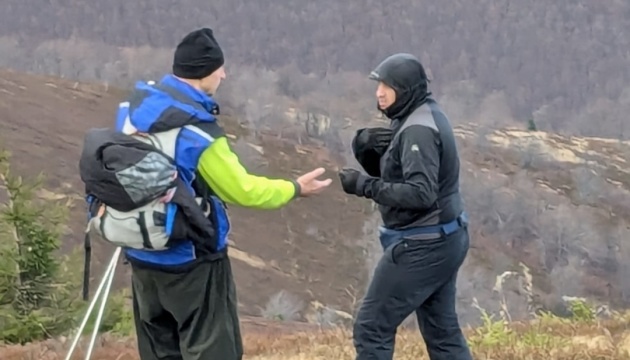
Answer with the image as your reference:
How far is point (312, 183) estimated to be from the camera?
4.47m


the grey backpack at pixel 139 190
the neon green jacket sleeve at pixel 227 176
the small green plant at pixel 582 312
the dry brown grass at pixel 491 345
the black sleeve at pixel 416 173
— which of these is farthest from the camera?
the small green plant at pixel 582 312

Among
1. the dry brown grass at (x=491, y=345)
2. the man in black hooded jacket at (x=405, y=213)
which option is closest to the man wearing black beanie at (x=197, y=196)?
the man in black hooded jacket at (x=405, y=213)

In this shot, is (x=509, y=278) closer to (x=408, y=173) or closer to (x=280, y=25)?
(x=408, y=173)

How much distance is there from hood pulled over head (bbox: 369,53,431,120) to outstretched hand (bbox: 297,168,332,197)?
46cm

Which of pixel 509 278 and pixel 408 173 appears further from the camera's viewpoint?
pixel 509 278

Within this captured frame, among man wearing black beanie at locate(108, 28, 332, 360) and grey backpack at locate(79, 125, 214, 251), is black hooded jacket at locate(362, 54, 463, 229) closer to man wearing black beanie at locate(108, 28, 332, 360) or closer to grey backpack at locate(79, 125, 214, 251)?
man wearing black beanie at locate(108, 28, 332, 360)

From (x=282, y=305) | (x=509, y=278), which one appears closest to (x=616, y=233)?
(x=509, y=278)

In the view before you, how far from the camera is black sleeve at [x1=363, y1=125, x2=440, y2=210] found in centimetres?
441

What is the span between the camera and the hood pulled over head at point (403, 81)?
15.1 ft

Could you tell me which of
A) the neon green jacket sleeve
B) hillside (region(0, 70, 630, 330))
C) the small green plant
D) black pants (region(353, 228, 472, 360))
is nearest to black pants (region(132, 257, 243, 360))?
the neon green jacket sleeve

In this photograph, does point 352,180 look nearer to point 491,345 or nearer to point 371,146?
point 371,146

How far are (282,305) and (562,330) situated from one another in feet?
110

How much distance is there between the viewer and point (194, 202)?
4.02m

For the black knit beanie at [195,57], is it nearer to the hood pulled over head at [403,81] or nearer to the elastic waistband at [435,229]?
the hood pulled over head at [403,81]
